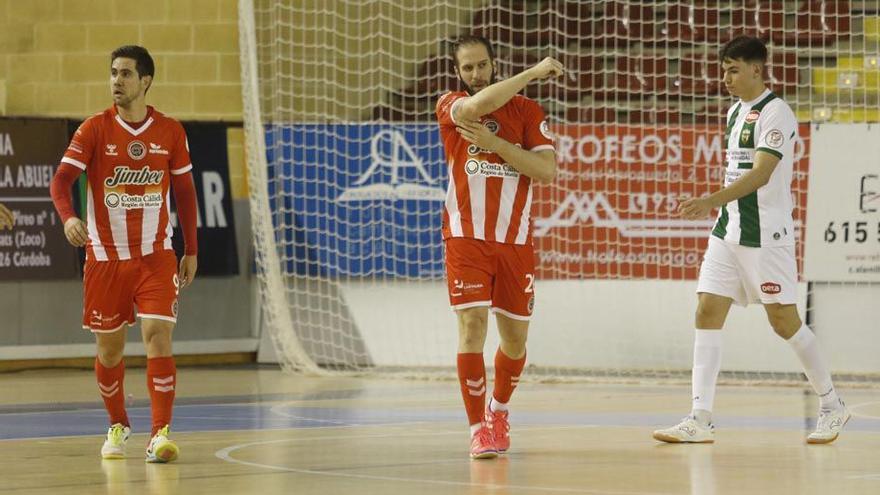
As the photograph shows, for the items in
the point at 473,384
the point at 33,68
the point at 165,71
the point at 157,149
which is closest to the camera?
the point at 473,384

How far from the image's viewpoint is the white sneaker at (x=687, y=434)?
7633 millimetres

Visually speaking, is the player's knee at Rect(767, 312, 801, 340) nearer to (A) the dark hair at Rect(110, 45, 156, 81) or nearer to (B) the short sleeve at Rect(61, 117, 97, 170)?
(A) the dark hair at Rect(110, 45, 156, 81)

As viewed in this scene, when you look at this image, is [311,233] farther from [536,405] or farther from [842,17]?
[842,17]

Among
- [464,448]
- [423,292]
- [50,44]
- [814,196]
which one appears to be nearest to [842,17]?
[814,196]

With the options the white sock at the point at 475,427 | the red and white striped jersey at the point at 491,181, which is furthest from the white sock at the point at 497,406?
the red and white striped jersey at the point at 491,181

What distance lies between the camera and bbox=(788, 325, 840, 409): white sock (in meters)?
7.83

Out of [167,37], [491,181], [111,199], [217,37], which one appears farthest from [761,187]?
[167,37]

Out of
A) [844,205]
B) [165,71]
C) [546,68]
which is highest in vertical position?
[165,71]

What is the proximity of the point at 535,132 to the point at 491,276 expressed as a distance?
0.67m

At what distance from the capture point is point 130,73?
7109 millimetres

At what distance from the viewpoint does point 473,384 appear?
704cm

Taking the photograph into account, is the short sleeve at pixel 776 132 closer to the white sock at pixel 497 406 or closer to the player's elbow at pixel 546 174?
the player's elbow at pixel 546 174

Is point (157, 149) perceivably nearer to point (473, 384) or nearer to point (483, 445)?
point (473, 384)

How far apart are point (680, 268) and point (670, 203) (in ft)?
1.81
